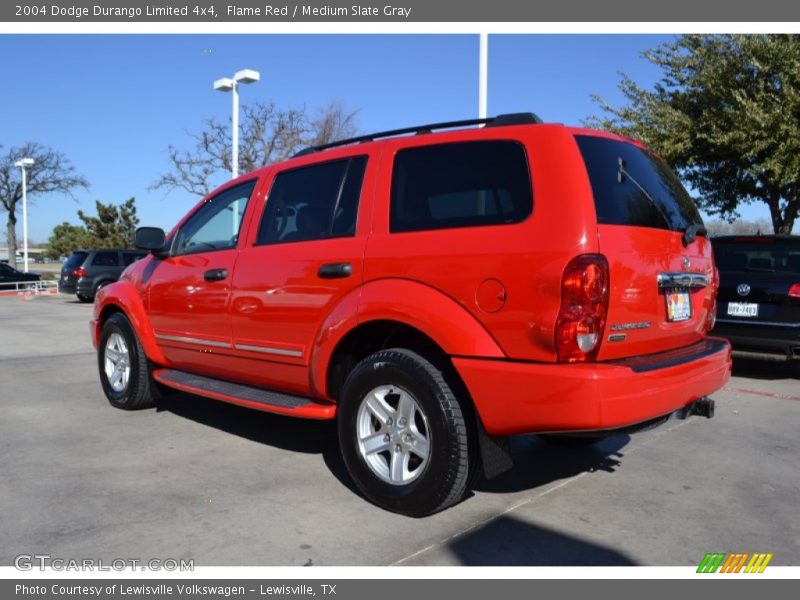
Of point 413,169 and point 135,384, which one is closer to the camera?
point 413,169

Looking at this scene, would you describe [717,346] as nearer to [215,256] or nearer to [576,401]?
[576,401]

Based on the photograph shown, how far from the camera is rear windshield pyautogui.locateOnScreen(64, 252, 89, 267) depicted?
1930 cm

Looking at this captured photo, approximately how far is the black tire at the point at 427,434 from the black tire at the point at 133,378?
2652 mm

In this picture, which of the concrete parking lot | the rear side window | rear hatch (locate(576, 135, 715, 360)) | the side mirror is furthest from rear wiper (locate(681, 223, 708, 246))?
the side mirror

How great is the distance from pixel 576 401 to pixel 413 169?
5.16ft

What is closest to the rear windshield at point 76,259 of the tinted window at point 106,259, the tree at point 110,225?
the tinted window at point 106,259

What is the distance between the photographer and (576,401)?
2893 mm

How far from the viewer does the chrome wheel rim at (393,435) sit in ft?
11.3

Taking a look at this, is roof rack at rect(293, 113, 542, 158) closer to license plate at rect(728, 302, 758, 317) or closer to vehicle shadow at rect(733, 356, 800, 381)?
license plate at rect(728, 302, 758, 317)

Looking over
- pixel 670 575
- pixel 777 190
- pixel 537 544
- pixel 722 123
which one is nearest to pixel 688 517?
pixel 670 575

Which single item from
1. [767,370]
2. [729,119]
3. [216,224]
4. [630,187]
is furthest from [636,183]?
[729,119]

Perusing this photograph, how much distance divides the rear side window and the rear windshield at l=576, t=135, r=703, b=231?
0.34 meters

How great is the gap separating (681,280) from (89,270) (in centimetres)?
1892

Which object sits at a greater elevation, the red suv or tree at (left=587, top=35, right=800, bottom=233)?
tree at (left=587, top=35, right=800, bottom=233)
